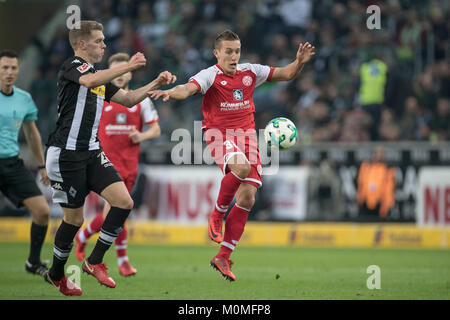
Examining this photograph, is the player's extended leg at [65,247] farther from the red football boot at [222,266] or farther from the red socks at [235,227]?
the red socks at [235,227]

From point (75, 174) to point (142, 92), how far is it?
1064mm

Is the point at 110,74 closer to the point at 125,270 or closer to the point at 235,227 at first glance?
the point at 235,227

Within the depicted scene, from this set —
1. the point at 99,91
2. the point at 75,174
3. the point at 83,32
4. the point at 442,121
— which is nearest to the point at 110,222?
the point at 75,174

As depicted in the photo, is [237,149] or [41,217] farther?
[41,217]

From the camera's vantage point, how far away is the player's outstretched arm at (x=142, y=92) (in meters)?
7.03

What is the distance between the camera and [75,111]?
725 cm

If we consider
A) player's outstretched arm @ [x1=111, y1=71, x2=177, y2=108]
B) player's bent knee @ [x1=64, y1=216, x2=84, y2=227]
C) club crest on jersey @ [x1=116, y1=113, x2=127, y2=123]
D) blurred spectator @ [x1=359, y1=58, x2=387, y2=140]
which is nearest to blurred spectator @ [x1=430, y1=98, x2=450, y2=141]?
blurred spectator @ [x1=359, y1=58, x2=387, y2=140]

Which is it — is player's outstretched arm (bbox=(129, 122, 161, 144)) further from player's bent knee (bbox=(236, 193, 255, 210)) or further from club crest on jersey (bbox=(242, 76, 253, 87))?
player's bent knee (bbox=(236, 193, 255, 210))

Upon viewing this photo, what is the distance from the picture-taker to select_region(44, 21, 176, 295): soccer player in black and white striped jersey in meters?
7.25

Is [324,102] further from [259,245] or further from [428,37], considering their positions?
[259,245]

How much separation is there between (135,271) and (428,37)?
1091cm

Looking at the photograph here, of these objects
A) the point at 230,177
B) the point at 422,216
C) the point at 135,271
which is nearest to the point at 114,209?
the point at 230,177

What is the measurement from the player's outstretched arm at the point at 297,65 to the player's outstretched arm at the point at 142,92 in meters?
1.65

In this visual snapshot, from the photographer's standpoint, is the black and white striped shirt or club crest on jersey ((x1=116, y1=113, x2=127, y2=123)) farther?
club crest on jersey ((x1=116, y1=113, x2=127, y2=123))
